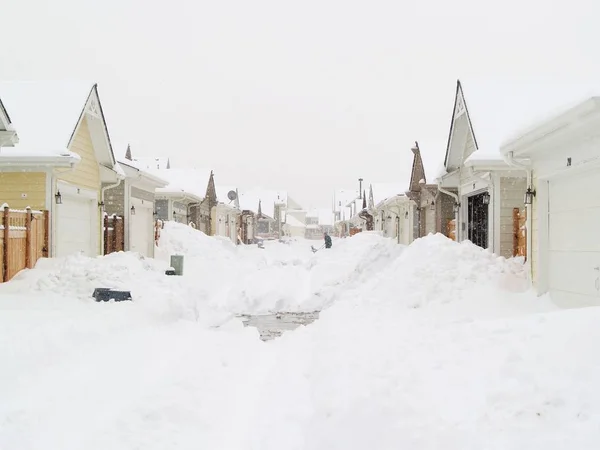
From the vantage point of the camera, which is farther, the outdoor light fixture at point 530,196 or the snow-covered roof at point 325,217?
the snow-covered roof at point 325,217

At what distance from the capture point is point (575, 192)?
8.56m

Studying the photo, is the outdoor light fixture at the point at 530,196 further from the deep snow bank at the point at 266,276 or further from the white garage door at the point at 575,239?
the deep snow bank at the point at 266,276

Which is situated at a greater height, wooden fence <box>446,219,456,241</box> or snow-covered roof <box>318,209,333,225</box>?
snow-covered roof <box>318,209,333,225</box>

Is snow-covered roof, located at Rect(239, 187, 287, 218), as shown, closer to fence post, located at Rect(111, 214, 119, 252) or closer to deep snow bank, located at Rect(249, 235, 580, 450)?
fence post, located at Rect(111, 214, 119, 252)

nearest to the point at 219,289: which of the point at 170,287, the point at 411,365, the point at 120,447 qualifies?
the point at 170,287

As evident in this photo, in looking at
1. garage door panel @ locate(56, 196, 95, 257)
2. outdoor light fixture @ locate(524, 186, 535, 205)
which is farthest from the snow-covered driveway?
garage door panel @ locate(56, 196, 95, 257)

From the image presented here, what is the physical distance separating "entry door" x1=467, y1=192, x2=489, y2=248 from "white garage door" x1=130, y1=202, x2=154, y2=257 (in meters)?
12.2

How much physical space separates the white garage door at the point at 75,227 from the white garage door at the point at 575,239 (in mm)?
11688

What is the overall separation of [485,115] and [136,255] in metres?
11.9

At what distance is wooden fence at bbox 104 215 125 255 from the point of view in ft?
58.4

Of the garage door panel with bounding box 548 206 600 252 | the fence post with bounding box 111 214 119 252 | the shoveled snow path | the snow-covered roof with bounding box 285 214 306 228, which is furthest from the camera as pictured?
the snow-covered roof with bounding box 285 214 306 228

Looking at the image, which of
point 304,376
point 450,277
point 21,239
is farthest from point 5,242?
point 450,277

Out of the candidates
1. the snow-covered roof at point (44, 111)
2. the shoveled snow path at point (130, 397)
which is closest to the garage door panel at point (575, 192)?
the shoveled snow path at point (130, 397)

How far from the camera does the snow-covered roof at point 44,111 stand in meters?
13.0
